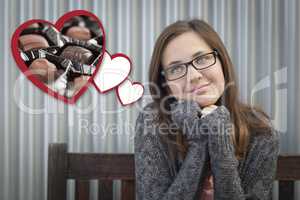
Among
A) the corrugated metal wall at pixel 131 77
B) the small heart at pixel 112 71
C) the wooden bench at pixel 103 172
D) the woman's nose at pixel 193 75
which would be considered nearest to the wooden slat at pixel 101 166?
the wooden bench at pixel 103 172

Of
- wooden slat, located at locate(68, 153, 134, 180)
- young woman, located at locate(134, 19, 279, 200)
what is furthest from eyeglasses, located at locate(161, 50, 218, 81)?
wooden slat, located at locate(68, 153, 134, 180)

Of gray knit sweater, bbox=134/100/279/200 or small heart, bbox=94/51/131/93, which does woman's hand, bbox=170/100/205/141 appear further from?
small heart, bbox=94/51/131/93

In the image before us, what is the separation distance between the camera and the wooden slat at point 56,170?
97cm

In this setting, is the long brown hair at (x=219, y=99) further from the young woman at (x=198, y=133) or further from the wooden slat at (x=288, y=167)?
the wooden slat at (x=288, y=167)

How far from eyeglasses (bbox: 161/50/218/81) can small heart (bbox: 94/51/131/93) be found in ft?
1.43

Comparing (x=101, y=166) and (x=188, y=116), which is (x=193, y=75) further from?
(x=101, y=166)

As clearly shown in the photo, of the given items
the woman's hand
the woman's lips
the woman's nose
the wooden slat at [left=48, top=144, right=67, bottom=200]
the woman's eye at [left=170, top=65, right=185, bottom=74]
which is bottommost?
the wooden slat at [left=48, top=144, right=67, bottom=200]

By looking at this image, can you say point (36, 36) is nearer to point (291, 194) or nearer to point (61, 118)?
point (61, 118)

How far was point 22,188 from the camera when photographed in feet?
4.01

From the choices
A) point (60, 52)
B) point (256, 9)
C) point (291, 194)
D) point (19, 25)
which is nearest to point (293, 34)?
point (256, 9)

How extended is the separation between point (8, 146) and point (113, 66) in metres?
0.51

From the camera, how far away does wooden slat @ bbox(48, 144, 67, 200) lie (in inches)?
38.3

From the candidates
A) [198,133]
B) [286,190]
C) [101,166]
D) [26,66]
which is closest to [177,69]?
[198,133]

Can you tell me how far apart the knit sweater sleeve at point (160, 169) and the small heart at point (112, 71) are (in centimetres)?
36
